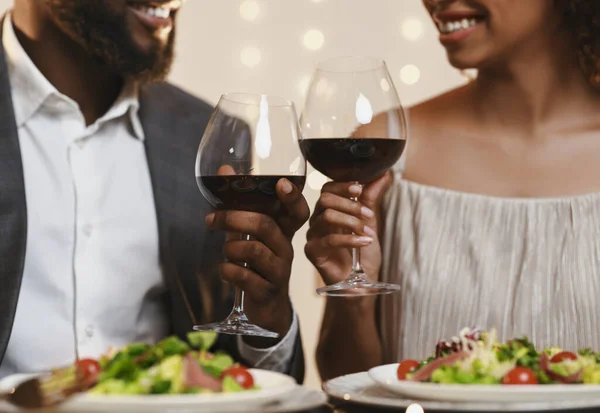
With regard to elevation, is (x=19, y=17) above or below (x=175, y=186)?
above

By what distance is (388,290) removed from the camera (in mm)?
1106

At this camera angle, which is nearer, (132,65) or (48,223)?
(48,223)

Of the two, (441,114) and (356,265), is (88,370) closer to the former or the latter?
(356,265)

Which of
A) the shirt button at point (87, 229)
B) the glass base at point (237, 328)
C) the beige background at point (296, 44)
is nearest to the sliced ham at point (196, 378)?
the glass base at point (237, 328)

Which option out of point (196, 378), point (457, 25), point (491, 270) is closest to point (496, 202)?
point (491, 270)

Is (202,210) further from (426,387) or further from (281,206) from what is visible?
(426,387)

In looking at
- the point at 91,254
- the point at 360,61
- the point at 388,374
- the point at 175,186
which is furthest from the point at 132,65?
the point at 388,374

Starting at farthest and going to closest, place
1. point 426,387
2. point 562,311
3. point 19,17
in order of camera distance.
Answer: point 19,17
point 562,311
point 426,387

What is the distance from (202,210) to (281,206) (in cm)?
59

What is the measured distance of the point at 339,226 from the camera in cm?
125

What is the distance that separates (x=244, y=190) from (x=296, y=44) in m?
2.25

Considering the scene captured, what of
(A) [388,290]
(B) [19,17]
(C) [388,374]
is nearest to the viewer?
(C) [388,374]

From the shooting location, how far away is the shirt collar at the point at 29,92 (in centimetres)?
168

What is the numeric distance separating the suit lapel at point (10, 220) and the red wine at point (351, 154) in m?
0.60
